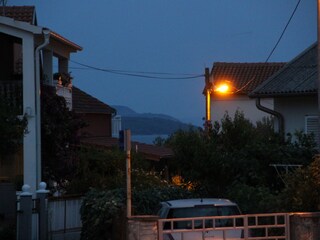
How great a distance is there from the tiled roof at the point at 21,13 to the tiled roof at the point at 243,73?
26.3 meters

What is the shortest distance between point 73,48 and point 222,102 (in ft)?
92.7

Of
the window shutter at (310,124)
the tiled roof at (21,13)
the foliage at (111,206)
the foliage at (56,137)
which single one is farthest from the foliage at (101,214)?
the tiled roof at (21,13)

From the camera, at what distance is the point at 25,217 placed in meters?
17.3

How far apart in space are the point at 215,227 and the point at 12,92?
413 inches

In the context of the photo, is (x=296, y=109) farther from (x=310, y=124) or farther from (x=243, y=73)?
(x=243, y=73)

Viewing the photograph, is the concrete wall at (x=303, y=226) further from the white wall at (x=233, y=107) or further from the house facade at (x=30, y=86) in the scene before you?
the white wall at (x=233, y=107)

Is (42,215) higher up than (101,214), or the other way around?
(101,214)

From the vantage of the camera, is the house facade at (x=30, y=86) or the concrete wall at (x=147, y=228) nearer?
the concrete wall at (x=147, y=228)

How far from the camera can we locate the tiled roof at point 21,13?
25008mm

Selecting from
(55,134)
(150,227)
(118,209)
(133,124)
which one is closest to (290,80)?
(55,134)

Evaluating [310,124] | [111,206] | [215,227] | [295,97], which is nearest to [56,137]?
[111,206]

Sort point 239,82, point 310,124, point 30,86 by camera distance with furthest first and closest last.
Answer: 1. point 239,82
2. point 310,124
3. point 30,86

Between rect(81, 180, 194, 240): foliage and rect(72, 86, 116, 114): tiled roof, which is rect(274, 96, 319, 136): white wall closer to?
rect(81, 180, 194, 240): foliage

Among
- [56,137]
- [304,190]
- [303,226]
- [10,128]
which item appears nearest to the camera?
[303,226]
